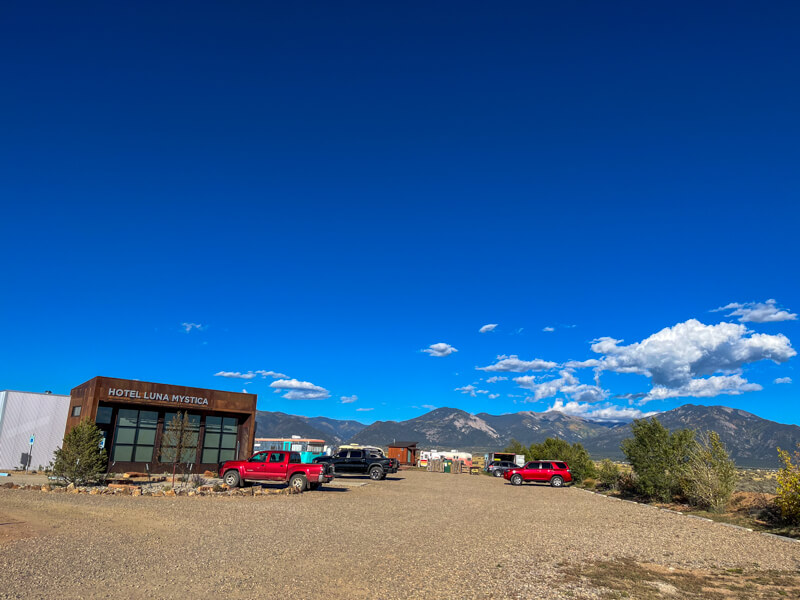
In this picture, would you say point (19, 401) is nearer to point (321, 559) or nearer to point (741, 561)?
point (321, 559)

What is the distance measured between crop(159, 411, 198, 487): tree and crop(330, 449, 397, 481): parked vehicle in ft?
32.6

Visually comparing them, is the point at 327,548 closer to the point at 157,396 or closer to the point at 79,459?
the point at 79,459

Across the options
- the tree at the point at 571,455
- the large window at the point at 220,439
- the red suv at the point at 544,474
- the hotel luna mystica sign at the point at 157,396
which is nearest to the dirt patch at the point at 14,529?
the hotel luna mystica sign at the point at 157,396

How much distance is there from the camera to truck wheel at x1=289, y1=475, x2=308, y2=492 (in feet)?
84.8

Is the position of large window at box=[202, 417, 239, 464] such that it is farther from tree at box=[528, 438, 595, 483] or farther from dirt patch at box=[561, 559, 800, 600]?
dirt patch at box=[561, 559, 800, 600]

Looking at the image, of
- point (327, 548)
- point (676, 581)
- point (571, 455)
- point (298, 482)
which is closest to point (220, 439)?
point (298, 482)

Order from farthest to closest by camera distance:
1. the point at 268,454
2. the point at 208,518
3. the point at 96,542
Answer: the point at 268,454
the point at 208,518
the point at 96,542

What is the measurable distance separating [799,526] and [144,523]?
18.9 meters

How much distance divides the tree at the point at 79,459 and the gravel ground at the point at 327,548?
9.05ft

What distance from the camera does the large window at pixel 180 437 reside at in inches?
1168

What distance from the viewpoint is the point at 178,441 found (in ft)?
96.8

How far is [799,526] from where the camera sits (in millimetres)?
16391

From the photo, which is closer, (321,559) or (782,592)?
(782,592)

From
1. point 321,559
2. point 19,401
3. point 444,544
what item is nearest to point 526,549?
point 444,544
